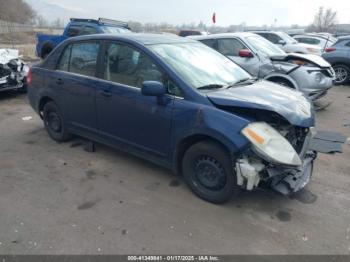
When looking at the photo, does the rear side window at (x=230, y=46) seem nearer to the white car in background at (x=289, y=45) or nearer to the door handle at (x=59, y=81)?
the white car in background at (x=289, y=45)

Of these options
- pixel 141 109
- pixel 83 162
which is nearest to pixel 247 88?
pixel 141 109

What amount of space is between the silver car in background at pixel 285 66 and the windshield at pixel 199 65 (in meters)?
2.83

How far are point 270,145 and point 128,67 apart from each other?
1989mm

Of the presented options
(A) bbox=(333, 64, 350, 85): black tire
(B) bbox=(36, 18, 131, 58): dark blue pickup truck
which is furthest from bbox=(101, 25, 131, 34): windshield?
(A) bbox=(333, 64, 350, 85): black tire

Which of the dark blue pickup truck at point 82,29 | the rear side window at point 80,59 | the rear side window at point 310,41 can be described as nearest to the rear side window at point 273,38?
the rear side window at point 310,41

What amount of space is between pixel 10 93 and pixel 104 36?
5.90 meters

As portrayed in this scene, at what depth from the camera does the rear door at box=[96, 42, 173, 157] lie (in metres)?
3.66

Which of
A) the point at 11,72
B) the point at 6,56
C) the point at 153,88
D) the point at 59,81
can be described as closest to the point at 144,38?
the point at 153,88

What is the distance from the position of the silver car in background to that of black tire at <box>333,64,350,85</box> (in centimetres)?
412

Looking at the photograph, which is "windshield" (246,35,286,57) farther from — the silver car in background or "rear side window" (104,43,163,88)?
"rear side window" (104,43,163,88)

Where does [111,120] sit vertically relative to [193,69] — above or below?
below

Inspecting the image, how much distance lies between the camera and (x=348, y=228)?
311 cm

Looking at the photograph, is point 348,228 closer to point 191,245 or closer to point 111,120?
point 191,245

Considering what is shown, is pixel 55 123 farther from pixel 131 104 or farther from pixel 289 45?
pixel 289 45
